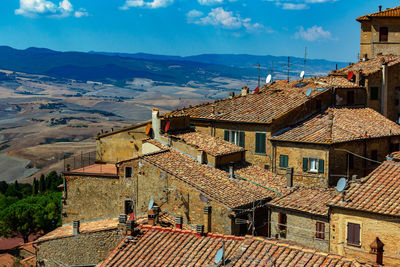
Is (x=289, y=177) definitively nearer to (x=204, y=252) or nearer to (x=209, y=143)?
(x=209, y=143)

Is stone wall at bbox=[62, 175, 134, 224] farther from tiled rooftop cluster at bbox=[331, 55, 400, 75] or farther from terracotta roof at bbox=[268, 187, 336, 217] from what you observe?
tiled rooftop cluster at bbox=[331, 55, 400, 75]

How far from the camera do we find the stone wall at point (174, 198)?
30.9 meters

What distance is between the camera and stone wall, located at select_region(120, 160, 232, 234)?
30.9 meters

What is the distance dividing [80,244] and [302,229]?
1337 cm

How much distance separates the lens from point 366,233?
83.8 feet

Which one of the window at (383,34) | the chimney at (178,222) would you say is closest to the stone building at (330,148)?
the chimney at (178,222)

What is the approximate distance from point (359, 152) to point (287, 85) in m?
13.0

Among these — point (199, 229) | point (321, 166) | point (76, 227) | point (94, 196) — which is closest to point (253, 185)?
point (321, 166)

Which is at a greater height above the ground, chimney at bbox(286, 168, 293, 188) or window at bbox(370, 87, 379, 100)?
window at bbox(370, 87, 379, 100)

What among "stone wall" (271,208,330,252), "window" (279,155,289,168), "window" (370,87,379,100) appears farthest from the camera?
"window" (370,87,379,100)

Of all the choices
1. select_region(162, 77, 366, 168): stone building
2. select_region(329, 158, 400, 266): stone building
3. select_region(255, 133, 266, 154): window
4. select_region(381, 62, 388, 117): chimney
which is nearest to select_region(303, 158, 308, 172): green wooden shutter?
select_region(162, 77, 366, 168): stone building

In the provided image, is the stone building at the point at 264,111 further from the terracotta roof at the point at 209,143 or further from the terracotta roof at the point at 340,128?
the terracotta roof at the point at 209,143

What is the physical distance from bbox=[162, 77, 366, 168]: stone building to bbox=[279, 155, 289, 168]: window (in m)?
0.77

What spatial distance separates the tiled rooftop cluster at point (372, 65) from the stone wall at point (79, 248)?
27157mm
